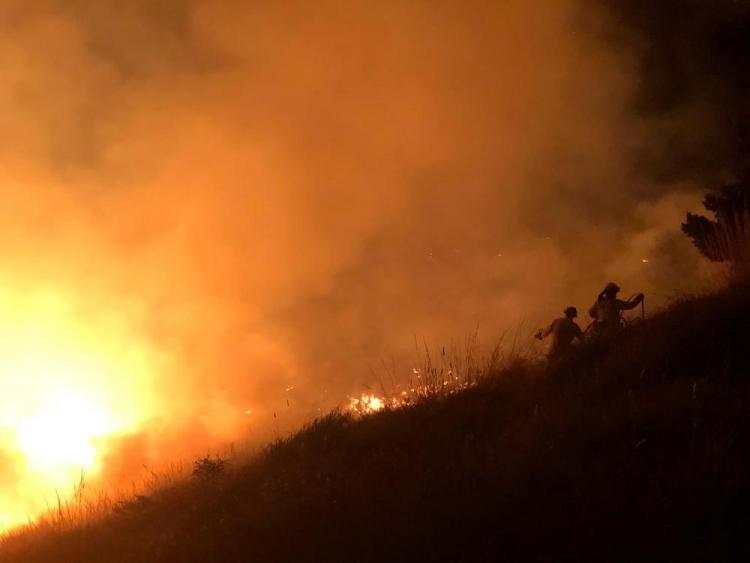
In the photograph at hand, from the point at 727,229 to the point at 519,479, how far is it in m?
5.50

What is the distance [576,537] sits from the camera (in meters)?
3.50

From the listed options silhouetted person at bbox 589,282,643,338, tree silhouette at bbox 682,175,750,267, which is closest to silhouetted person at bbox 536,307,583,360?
silhouetted person at bbox 589,282,643,338

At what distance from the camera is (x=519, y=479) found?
4.16 metres


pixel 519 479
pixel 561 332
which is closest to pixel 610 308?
pixel 561 332

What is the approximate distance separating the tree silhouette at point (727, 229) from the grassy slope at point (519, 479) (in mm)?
1461

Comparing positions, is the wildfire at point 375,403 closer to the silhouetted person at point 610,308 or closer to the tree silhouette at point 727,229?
the silhouetted person at point 610,308

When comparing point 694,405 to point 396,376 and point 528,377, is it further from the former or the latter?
point 396,376

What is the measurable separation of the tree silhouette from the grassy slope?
146cm

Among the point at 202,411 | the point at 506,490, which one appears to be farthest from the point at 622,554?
the point at 202,411

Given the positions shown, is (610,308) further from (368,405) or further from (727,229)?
→ (368,405)

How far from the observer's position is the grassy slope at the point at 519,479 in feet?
11.7

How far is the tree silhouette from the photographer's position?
7773 mm

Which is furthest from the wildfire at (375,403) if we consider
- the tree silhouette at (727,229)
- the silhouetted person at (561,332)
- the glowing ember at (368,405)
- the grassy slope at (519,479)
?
the tree silhouette at (727,229)

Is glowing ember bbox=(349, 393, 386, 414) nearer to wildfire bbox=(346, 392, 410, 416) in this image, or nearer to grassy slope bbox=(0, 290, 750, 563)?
wildfire bbox=(346, 392, 410, 416)
